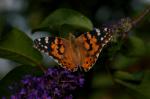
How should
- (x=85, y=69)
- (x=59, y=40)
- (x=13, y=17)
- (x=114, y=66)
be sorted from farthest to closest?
(x=13, y=17) < (x=114, y=66) < (x=59, y=40) < (x=85, y=69)

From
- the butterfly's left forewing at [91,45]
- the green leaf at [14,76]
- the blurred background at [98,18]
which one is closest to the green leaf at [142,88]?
the blurred background at [98,18]

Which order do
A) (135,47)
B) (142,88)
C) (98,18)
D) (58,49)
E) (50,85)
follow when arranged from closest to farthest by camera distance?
(50,85) < (58,49) < (142,88) < (135,47) < (98,18)

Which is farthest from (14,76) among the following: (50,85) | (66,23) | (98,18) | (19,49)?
(98,18)

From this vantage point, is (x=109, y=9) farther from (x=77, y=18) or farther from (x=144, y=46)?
(x=77, y=18)

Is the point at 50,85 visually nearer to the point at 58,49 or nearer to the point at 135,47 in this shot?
the point at 58,49

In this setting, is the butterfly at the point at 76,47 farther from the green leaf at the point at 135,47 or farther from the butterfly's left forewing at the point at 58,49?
the green leaf at the point at 135,47

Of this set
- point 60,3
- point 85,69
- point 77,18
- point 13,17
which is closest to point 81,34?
point 77,18
